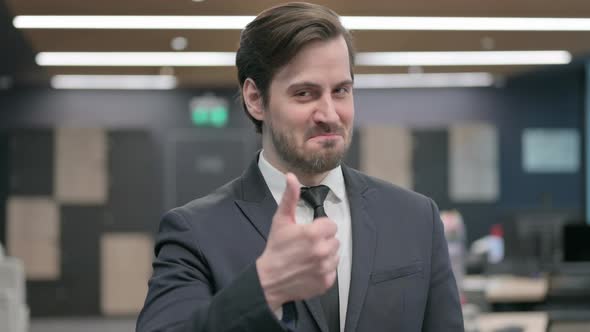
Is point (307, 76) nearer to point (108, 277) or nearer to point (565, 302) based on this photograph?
point (565, 302)

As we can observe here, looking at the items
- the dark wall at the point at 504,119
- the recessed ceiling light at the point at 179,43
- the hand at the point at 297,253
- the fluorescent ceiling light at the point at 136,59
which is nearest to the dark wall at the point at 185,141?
the dark wall at the point at 504,119

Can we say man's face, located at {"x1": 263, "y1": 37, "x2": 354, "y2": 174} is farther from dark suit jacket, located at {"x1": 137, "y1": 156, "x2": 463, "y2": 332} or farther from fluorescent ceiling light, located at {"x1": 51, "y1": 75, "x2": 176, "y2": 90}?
fluorescent ceiling light, located at {"x1": 51, "y1": 75, "x2": 176, "y2": 90}

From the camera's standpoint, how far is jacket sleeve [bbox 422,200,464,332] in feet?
4.53

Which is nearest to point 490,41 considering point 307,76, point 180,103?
point 180,103

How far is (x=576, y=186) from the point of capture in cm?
951

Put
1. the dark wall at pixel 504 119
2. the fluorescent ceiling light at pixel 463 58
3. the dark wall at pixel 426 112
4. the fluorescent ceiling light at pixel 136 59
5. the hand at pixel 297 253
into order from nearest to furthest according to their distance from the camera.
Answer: the hand at pixel 297 253, the fluorescent ceiling light at pixel 136 59, the fluorescent ceiling light at pixel 463 58, the dark wall at pixel 504 119, the dark wall at pixel 426 112

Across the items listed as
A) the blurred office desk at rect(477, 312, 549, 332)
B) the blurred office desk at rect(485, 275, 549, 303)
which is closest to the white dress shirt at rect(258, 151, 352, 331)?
the blurred office desk at rect(477, 312, 549, 332)

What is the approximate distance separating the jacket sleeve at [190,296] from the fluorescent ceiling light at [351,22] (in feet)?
15.1

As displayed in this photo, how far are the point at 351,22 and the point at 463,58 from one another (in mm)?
2178

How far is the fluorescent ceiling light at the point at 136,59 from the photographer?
24.0ft

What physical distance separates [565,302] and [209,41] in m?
3.63

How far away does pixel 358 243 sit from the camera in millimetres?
1355

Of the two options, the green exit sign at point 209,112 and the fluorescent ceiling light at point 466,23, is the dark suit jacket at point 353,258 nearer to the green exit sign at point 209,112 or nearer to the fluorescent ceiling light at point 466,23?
the fluorescent ceiling light at point 466,23

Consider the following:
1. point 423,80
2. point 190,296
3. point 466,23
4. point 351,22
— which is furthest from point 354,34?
point 190,296
